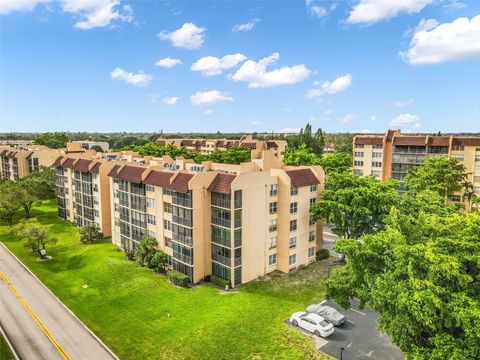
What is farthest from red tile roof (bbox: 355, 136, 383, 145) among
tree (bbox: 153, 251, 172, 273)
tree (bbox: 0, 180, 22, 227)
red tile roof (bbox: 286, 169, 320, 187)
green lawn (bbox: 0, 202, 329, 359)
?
tree (bbox: 0, 180, 22, 227)

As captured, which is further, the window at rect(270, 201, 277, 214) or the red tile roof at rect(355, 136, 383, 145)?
the red tile roof at rect(355, 136, 383, 145)

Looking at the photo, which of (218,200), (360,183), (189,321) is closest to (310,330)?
(189,321)

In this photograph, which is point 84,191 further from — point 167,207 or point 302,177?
point 302,177

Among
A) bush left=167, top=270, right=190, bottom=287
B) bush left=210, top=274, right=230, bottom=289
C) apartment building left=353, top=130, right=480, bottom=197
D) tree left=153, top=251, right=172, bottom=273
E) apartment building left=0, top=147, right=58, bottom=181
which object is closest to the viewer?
bush left=210, top=274, right=230, bottom=289

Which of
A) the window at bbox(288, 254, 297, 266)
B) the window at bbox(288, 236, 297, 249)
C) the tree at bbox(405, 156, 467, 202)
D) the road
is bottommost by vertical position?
the road

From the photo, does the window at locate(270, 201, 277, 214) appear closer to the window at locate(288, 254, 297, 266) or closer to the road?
the window at locate(288, 254, 297, 266)

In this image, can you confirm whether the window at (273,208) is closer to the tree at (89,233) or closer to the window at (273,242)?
the window at (273,242)
